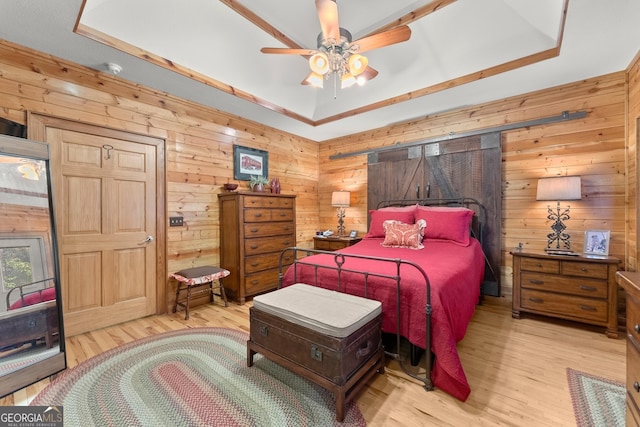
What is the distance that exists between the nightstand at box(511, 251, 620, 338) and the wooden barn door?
0.48 m

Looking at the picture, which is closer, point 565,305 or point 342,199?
point 565,305

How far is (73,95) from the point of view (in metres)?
2.57

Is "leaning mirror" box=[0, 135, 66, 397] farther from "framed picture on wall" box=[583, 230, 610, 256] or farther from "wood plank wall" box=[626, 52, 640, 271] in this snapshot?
"wood plank wall" box=[626, 52, 640, 271]

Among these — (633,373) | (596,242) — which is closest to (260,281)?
(633,373)

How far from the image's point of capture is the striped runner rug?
1.49m

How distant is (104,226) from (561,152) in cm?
507

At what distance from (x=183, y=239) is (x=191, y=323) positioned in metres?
1.03

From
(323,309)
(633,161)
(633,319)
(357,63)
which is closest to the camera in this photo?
(633,319)

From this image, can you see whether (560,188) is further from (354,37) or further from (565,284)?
(354,37)

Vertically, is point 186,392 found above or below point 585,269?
below

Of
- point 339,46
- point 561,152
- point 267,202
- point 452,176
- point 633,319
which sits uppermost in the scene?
→ point 339,46

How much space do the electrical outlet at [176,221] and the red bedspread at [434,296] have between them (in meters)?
1.69

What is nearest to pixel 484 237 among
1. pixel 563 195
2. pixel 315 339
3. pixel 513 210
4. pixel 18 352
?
pixel 513 210

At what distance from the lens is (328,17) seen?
1.83 m
